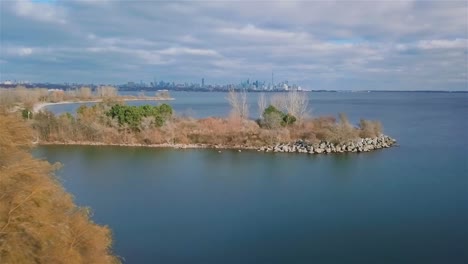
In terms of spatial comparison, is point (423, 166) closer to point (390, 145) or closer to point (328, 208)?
point (390, 145)

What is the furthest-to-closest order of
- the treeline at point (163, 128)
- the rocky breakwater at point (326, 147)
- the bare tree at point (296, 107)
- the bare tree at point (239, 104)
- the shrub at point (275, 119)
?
the bare tree at point (239, 104), the bare tree at point (296, 107), the shrub at point (275, 119), the treeline at point (163, 128), the rocky breakwater at point (326, 147)

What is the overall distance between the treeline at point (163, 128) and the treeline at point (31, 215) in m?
18.8

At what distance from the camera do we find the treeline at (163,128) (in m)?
25.7

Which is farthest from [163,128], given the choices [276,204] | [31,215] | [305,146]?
[31,215]

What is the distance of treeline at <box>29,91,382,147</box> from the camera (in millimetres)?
25734

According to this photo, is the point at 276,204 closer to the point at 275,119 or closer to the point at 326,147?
the point at 326,147

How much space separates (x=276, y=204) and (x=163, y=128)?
1370 cm

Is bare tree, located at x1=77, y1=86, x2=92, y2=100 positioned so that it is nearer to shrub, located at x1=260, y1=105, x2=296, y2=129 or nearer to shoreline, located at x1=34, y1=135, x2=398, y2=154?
shoreline, located at x1=34, y1=135, x2=398, y2=154

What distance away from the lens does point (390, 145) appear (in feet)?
84.2

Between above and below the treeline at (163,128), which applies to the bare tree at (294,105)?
above

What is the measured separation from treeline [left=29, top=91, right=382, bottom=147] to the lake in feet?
8.59

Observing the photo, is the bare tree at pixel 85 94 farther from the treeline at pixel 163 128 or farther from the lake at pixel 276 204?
the lake at pixel 276 204

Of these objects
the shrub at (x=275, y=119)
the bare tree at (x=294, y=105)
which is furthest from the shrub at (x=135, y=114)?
the bare tree at (x=294, y=105)

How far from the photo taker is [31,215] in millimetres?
5410
